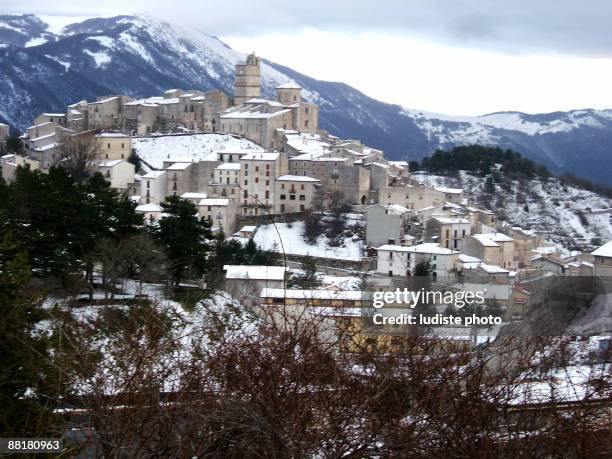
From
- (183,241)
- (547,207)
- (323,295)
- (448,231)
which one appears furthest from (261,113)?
(323,295)

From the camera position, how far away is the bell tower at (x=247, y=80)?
2012 inches

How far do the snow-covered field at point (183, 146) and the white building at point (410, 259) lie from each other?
36.8ft

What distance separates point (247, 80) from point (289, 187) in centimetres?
1290

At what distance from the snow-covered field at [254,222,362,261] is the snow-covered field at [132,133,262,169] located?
640 cm

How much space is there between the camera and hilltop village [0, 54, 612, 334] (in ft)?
117

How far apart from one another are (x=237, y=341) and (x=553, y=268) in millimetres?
31797

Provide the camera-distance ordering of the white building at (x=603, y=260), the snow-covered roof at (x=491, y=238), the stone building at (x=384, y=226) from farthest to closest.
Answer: the stone building at (x=384, y=226) < the snow-covered roof at (x=491, y=238) < the white building at (x=603, y=260)

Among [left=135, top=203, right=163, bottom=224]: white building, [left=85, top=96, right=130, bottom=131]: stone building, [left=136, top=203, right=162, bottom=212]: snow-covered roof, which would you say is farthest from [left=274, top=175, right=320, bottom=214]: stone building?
[left=85, top=96, right=130, bottom=131]: stone building

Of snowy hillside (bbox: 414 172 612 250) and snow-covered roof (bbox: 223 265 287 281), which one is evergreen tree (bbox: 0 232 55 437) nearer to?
snow-covered roof (bbox: 223 265 287 281)

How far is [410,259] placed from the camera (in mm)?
33219

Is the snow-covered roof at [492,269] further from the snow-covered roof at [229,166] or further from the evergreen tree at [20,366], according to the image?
the evergreen tree at [20,366]

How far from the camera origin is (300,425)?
531 centimetres

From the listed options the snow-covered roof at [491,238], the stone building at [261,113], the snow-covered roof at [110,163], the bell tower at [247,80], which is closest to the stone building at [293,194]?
the stone building at [261,113]

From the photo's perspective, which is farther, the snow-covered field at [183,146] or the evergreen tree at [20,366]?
the snow-covered field at [183,146]
